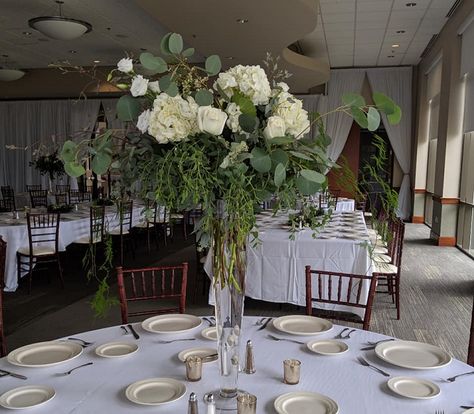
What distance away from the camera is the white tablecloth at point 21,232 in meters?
5.66

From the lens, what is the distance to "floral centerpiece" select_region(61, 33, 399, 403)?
4.52 feet

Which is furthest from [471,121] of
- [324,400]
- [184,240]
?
[324,400]

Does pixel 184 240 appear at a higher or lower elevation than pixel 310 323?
lower

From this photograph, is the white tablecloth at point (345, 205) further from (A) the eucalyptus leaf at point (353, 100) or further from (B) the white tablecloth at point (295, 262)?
(A) the eucalyptus leaf at point (353, 100)

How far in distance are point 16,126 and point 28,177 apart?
5.31 feet

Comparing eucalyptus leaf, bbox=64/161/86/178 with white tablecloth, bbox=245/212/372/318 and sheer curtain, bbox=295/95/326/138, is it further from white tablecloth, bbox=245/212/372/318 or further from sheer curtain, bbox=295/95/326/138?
sheer curtain, bbox=295/95/326/138

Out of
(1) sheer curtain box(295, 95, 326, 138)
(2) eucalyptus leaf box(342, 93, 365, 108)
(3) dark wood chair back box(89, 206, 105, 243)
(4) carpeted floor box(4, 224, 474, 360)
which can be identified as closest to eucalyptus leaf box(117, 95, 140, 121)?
(3) dark wood chair back box(89, 206, 105, 243)

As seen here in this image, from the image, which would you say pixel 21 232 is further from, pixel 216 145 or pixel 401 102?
pixel 401 102

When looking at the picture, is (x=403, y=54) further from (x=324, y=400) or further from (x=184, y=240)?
(x=324, y=400)

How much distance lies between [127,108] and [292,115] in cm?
51

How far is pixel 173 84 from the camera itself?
1.39 metres

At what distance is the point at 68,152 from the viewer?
1393mm

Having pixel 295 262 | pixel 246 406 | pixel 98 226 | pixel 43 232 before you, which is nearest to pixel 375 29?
pixel 295 262

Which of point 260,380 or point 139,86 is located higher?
point 139,86
